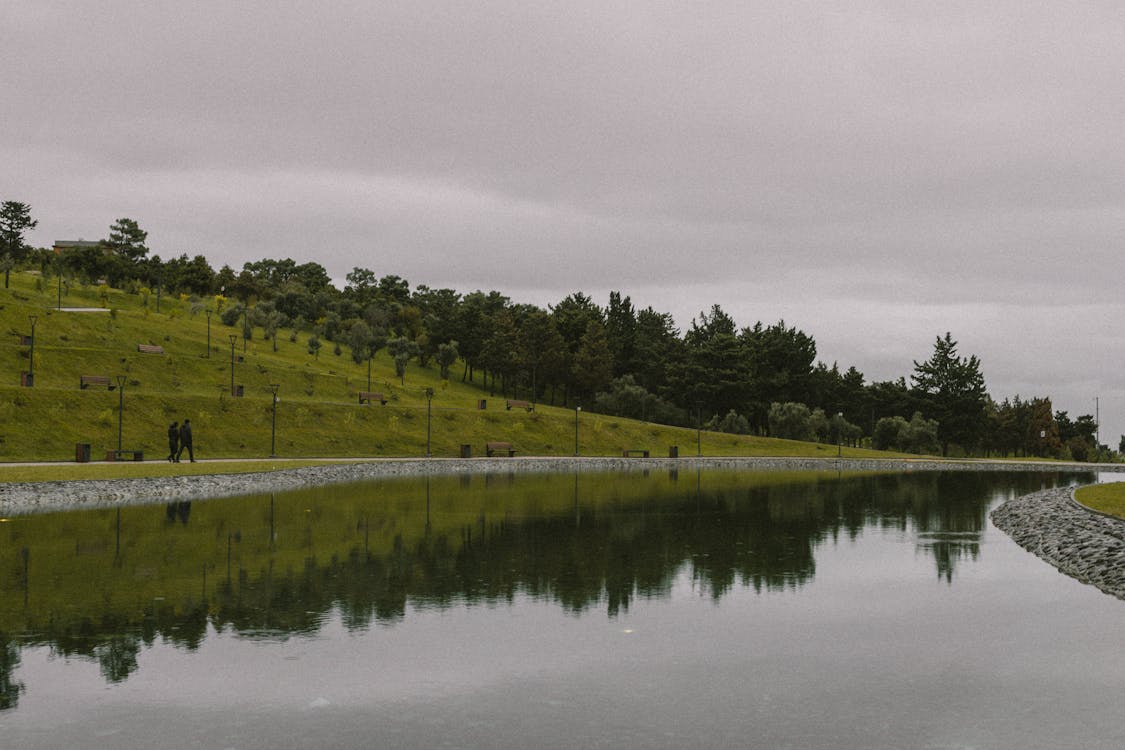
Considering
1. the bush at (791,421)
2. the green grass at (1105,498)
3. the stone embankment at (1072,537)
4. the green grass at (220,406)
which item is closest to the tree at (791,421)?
the bush at (791,421)

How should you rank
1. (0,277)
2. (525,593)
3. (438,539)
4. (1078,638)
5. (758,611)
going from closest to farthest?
(1078,638), (758,611), (525,593), (438,539), (0,277)

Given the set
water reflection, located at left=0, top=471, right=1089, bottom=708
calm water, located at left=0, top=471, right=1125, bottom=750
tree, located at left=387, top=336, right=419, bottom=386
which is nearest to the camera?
calm water, located at left=0, top=471, right=1125, bottom=750

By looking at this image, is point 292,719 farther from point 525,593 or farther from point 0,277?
point 0,277

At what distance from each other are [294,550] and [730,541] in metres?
12.9

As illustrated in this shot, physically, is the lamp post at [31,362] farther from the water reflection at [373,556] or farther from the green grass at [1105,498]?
the green grass at [1105,498]

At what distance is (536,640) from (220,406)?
73321 mm

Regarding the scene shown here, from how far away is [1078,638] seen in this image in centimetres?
1650

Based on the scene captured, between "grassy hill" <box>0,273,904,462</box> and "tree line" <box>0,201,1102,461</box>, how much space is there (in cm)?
1002

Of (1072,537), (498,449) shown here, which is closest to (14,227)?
(498,449)

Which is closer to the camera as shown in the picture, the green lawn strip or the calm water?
the calm water

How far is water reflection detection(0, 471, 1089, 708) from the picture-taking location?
55.2ft

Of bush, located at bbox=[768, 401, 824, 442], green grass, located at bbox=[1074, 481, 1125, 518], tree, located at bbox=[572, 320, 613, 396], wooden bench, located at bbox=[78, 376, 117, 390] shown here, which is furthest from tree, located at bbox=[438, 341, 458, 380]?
green grass, located at bbox=[1074, 481, 1125, 518]

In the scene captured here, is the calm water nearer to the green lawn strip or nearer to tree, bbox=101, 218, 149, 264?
the green lawn strip

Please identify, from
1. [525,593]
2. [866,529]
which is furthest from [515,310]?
[525,593]
